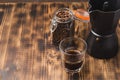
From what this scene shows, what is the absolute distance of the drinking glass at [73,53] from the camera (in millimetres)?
1058

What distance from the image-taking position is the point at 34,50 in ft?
3.86

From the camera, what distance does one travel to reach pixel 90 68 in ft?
3.60

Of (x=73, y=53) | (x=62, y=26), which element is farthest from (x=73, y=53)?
(x=62, y=26)

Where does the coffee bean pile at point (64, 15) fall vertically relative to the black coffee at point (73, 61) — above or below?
above

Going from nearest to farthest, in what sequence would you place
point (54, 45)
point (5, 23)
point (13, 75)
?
point (13, 75), point (54, 45), point (5, 23)

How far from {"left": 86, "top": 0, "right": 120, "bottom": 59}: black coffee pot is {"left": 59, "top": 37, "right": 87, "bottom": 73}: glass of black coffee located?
44 mm

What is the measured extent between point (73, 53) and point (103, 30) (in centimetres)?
14

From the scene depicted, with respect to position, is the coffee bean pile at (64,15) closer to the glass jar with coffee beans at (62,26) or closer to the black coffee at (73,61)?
the glass jar with coffee beans at (62,26)

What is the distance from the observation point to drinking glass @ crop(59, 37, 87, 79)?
1058 millimetres

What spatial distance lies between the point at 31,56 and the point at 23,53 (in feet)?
0.12

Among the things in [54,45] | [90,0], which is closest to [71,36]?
[54,45]

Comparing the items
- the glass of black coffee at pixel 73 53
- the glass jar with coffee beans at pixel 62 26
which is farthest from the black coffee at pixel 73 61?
the glass jar with coffee beans at pixel 62 26

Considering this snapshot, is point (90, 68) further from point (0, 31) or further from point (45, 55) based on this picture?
point (0, 31)

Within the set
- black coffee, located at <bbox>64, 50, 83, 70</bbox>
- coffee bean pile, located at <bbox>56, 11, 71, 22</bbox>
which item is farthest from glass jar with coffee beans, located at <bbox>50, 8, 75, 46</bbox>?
black coffee, located at <bbox>64, 50, 83, 70</bbox>
